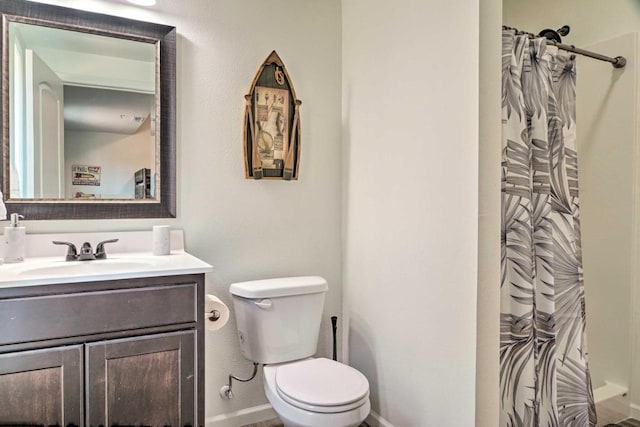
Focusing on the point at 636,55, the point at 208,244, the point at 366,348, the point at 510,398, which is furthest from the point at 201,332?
the point at 636,55

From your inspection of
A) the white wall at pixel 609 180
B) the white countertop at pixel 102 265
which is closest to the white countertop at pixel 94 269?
the white countertop at pixel 102 265

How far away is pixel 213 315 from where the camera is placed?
1794 millimetres

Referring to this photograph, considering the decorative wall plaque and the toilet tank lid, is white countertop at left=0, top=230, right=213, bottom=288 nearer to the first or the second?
the toilet tank lid

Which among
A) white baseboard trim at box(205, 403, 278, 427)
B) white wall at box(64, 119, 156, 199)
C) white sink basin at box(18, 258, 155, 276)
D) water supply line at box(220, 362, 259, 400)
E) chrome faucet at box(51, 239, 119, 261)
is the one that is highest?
white wall at box(64, 119, 156, 199)

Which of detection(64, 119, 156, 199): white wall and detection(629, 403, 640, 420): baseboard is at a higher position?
detection(64, 119, 156, 199): white wall

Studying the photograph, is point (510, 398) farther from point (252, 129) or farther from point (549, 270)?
point (252, 129)

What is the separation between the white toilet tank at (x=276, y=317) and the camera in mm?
1843

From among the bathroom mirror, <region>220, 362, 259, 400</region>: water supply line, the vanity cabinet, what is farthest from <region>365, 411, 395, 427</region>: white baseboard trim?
the bathroom mirror

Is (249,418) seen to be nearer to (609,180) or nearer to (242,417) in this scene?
Result: (242,417)

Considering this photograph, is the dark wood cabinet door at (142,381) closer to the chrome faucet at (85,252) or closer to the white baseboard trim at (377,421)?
the chrome faucet at (85,252)

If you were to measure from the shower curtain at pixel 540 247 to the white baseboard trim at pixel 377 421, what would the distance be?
1.90ft

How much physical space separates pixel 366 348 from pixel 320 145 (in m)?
1.15

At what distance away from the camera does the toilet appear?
160 centimetres

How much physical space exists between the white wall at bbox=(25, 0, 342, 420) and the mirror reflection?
0.44ft
